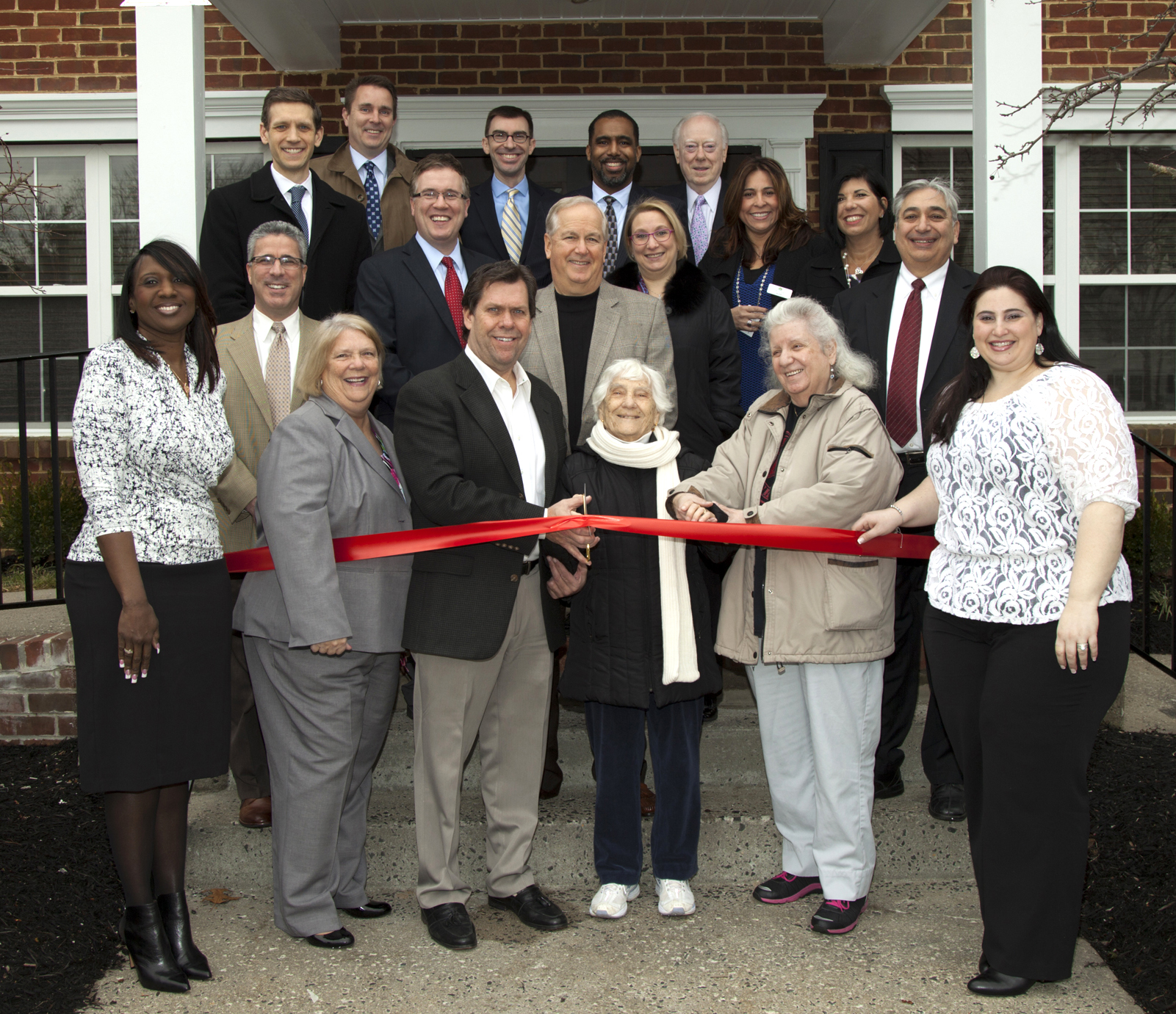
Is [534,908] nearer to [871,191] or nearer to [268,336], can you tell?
[268,336]

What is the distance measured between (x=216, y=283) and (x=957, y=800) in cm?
374

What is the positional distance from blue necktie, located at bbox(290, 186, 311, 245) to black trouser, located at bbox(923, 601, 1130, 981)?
10.4 feet

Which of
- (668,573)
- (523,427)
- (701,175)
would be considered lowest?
(668,573)

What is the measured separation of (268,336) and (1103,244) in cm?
666

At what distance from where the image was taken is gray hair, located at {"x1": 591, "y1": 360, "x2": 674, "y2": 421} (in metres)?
3.70

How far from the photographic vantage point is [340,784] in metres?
3.57

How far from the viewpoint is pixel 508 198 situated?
5254mm

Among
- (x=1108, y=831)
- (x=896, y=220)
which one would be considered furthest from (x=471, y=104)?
(x=1108, y=831)

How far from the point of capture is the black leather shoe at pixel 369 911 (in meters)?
3.82

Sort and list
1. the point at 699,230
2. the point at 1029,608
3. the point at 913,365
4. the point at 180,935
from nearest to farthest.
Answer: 1. the point at 1029,608
2. the point at 180,935
3. the point at 913,365
4. the point at 699,230

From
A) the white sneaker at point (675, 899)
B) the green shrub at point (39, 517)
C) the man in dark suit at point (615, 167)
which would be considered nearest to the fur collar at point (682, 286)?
the man in dark suit at point (615, 167)

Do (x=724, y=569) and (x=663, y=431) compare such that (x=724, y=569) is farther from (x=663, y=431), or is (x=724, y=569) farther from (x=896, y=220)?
(x=896, y=220)

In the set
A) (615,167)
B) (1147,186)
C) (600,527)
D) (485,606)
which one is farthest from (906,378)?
(1147,186)

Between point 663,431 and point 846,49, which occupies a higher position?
point 846,49
